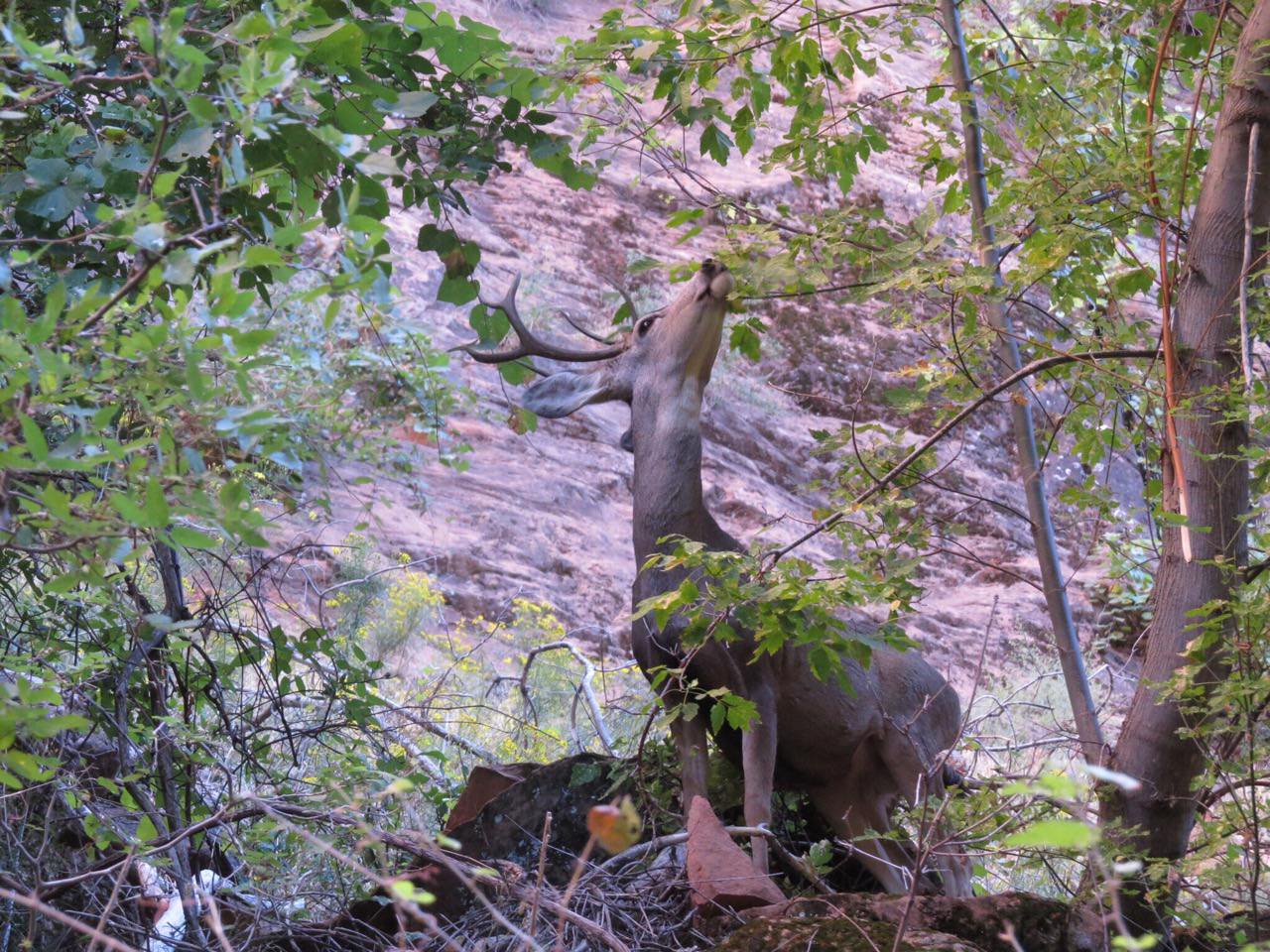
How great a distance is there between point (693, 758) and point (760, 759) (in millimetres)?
222

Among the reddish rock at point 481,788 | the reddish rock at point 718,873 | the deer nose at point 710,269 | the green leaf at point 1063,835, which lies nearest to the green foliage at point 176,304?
the reddish rock at point 481,788

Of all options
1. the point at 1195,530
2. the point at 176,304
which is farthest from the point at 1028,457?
the point at 176,304

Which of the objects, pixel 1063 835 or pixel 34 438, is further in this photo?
pixel 34 438

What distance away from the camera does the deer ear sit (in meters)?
4.66

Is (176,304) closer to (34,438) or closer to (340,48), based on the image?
(34,438)

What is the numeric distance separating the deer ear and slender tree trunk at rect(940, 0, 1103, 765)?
4.80ft

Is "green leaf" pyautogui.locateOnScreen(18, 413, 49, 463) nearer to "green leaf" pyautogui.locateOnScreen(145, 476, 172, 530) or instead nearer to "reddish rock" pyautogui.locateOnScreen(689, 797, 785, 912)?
"green leaf" pyautogui.locateOnScreen(145, 476, 172, 530)

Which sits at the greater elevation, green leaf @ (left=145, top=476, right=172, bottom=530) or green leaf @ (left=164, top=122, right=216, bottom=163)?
green leaf @ (left=164, top=122, right=216, bottom=163)

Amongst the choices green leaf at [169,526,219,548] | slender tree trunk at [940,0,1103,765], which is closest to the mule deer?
slender tree trunk at [940,0,1103,765]

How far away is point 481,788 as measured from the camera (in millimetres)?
4164

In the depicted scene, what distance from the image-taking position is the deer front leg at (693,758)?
4016 millimetres

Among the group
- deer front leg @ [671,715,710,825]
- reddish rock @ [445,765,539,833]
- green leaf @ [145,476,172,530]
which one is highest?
green leaf @ [145,476,172,530]

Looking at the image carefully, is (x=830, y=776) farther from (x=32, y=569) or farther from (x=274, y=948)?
(x=32, y=569)

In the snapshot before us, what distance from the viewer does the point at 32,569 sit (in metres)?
3.49
